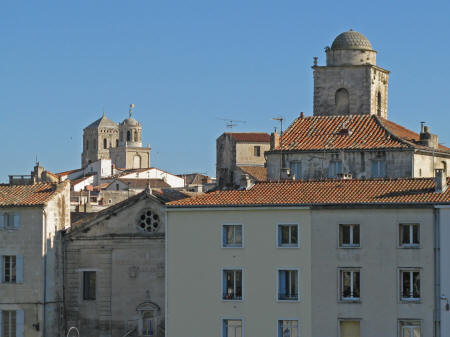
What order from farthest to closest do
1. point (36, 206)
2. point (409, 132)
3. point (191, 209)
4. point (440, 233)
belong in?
point (409, 132), point (36, 206), point (191, 209), point (440, 233)

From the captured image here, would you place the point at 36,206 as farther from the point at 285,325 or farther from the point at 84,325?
the point at 285,325

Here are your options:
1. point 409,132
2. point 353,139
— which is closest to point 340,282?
point 353,139

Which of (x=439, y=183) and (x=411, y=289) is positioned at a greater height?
(x=439, y=183)

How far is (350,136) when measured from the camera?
6988 centimetres

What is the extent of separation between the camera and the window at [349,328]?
180 feet

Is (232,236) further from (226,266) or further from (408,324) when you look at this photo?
(408,324)

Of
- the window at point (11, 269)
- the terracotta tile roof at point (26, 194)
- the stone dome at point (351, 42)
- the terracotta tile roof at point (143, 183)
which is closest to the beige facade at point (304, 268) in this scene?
the terracotta tile roof at point (26, 194)

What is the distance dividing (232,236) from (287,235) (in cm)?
263

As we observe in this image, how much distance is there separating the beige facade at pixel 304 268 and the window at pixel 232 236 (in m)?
0.24

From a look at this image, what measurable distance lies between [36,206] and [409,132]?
2317 centimetres

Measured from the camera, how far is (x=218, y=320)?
5678cm

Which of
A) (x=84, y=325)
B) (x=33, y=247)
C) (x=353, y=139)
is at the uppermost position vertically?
(x=353, y=139)

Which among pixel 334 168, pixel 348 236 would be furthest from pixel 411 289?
pixel 334 168

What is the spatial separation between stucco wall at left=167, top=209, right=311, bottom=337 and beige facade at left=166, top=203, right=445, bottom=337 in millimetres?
45
